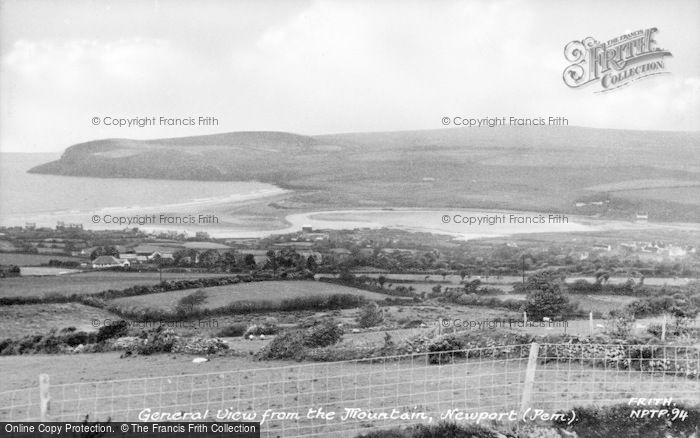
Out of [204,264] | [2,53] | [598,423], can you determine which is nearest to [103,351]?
[204,264]

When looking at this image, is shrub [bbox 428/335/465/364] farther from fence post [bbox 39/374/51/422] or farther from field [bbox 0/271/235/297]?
fence post [bbox 39/374/51/422]

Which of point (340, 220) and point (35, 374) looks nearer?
point (35, 374)

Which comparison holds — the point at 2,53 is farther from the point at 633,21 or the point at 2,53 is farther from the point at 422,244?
the point at 633,21

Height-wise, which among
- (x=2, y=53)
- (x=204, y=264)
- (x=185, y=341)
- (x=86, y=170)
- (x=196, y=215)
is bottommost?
(x=185, y=341)

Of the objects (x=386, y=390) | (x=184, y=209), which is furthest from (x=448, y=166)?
(x=184, y=209)

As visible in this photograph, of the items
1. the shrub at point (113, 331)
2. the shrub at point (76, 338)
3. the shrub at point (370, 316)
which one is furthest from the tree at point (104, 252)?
the shrub at point (370, 316)

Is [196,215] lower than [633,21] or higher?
lower

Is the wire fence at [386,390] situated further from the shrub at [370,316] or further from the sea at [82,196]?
the sea at [82,196]
